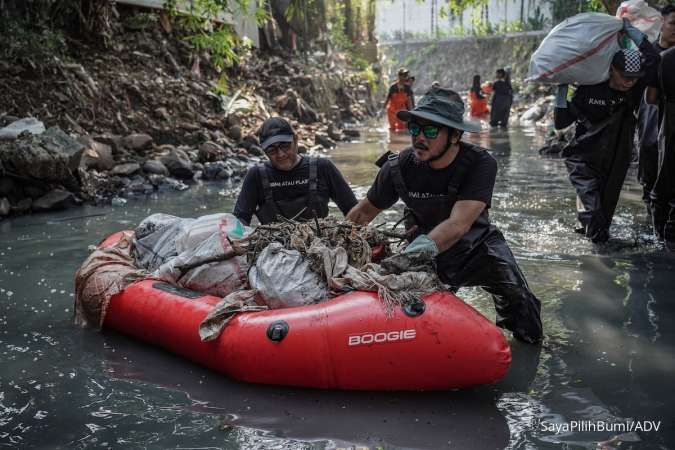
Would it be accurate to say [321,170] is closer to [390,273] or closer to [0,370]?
[390,273]

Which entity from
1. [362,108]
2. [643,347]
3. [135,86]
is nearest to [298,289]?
[643,347]

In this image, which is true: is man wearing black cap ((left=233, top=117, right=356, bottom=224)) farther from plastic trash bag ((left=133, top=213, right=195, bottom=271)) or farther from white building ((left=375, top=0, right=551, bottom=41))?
white building ((left=375, top=0, right=551, bottom=41))

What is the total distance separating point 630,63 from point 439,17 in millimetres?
35312

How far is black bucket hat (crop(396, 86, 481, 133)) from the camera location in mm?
3584

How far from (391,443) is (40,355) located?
235 centimetres

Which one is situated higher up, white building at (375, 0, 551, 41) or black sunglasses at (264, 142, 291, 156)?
white building at (375, 0, 551, 41)

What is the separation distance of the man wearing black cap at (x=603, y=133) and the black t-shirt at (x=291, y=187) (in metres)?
2.29

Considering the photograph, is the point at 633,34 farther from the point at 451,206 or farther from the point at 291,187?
the point at 291,187

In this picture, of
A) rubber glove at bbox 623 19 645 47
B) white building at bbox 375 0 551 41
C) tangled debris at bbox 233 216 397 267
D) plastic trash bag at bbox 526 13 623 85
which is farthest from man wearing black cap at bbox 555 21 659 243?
white building at bbox 375 0 551 41

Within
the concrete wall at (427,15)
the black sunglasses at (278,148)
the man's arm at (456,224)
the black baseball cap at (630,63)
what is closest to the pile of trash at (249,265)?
the man's arm at (456,224)

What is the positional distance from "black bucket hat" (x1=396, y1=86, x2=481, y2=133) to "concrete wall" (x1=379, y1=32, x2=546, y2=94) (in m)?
30.3

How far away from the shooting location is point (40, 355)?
4117mm

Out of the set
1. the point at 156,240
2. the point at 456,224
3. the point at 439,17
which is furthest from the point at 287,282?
the point at 439,17

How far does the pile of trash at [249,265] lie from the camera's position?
141 inches
